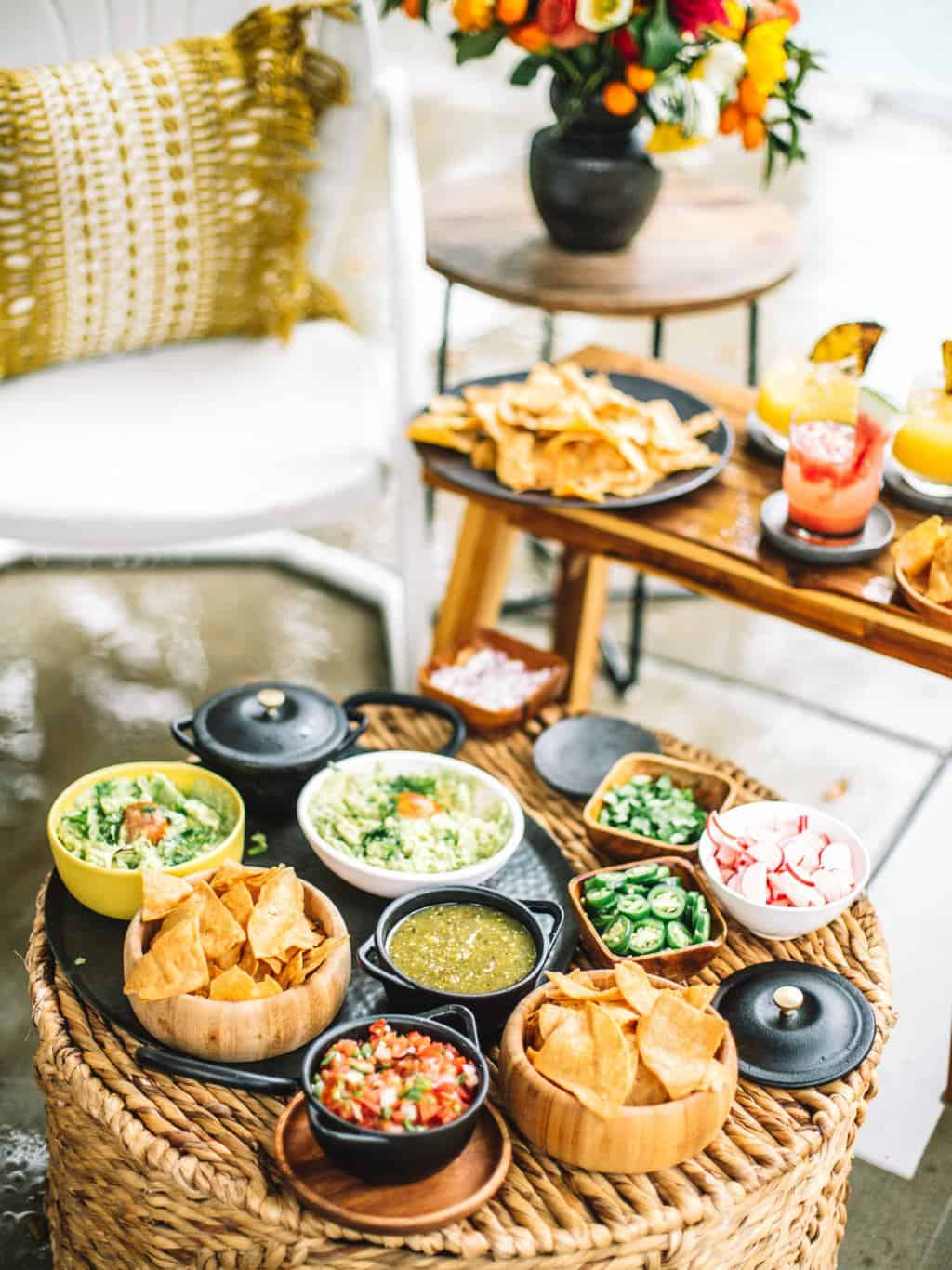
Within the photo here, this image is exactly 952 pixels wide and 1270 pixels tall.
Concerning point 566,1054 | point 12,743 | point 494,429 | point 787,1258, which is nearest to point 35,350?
point 12,743

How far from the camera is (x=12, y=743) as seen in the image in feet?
7.88

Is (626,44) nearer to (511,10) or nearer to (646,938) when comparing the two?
(511,10)

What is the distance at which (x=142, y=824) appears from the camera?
1477mm

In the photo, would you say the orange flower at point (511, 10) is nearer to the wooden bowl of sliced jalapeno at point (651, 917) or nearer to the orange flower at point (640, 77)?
the orange flower at point (640, 77)

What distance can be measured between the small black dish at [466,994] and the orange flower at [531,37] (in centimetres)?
124

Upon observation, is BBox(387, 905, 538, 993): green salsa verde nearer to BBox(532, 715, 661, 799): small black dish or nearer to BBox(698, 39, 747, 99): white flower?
BBox(532, 715, 661, 799): small black dish

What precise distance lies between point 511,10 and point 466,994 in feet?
4.54

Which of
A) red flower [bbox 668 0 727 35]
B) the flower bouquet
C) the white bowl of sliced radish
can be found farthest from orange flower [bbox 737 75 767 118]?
the white bowl of sliced radish

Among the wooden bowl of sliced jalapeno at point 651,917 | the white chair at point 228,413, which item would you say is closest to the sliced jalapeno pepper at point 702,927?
the wooden bowl of sliced jalapeno at point 651,917

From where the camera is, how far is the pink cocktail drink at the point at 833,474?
5.59ft

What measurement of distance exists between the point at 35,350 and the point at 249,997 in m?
1.39

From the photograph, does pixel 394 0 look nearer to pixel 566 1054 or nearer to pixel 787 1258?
pixel 566 1054

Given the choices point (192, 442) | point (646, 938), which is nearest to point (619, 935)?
point (646, 938)

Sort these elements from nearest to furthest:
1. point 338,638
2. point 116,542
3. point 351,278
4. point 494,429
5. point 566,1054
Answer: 1. point 566,1054
2. point 494,429
3. point 116,542
4. point 338,638
5. point 351,278
